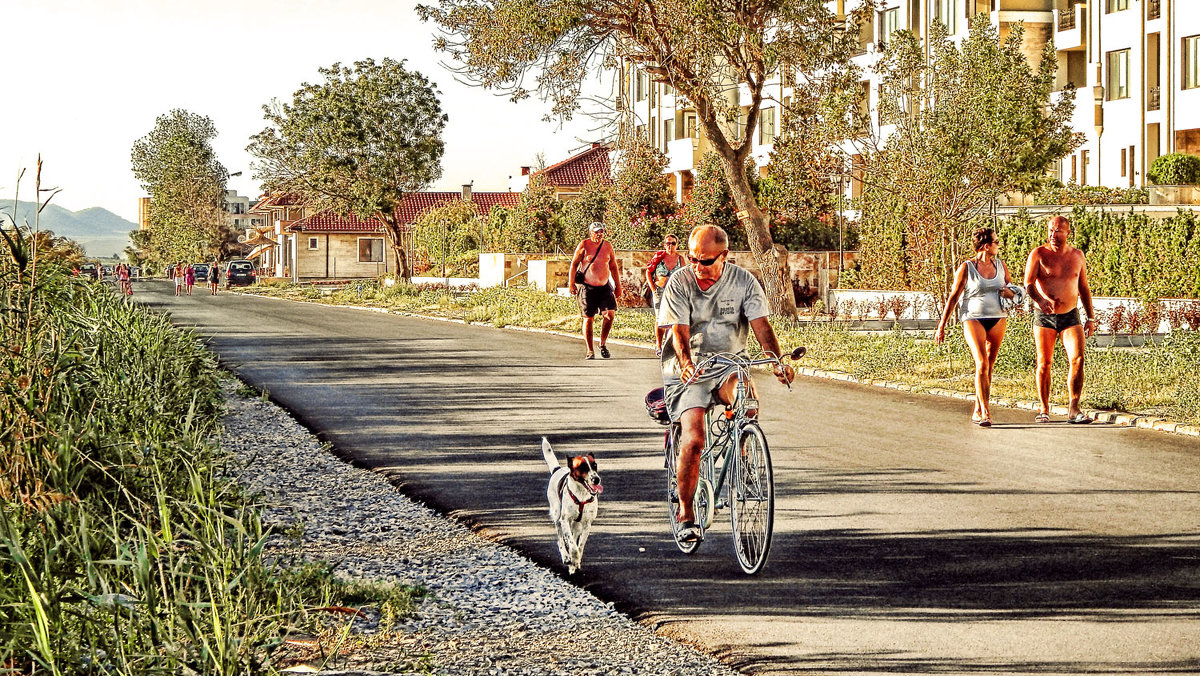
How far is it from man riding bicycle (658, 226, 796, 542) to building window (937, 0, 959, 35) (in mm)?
52483

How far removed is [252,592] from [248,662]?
0.28 metres

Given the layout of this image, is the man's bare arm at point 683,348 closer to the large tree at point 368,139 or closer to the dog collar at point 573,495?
the dog collar at point 573,495

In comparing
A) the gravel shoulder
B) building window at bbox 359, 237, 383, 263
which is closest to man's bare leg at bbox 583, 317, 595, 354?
the gravel shoulder

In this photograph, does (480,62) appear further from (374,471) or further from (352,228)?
(352,228)

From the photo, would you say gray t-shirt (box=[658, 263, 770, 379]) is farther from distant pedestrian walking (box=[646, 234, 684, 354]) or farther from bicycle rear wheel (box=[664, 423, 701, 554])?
distant pedestrian walking (box=[646, 234, 684, 354])

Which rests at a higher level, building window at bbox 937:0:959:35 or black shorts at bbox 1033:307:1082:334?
building window at bbox 937:0:959:35

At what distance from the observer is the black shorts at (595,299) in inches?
847

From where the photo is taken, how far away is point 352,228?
103 meters

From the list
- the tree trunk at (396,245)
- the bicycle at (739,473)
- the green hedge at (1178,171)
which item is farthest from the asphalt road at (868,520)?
the tree trunk at (396,245)

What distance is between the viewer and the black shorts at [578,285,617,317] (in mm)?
21516

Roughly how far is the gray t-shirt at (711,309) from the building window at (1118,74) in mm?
47212

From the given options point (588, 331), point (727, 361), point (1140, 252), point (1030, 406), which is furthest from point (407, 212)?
point (727, 361)

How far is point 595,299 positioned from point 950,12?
4045 centimetres

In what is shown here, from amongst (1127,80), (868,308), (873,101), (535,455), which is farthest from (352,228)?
(535,455)
